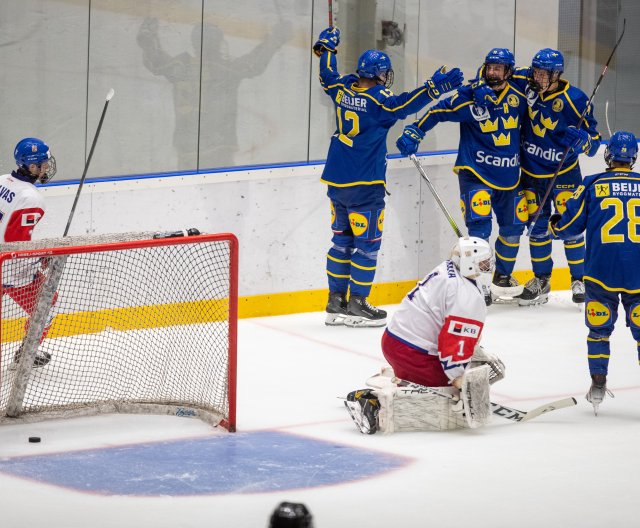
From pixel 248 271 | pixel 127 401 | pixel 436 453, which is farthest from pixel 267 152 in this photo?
pixel 436 453

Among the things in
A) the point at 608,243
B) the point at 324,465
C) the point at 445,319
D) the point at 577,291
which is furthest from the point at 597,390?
the point at 577,291

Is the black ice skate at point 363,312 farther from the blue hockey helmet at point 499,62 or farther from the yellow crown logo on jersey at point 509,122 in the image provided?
the blue hockey helmet at point 499,62

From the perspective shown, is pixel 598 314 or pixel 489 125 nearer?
pixel 598 314

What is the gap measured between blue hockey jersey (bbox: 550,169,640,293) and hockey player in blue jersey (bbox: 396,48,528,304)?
2.35 m

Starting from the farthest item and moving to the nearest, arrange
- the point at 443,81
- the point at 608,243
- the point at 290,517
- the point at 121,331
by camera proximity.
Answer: the point at 443,81
the point at 121,331
the point at 608,243
the point at 290,517

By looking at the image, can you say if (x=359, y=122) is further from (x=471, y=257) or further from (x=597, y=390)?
(x=597, y=390)

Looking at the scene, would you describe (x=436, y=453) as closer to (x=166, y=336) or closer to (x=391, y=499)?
(x=391, y=499)

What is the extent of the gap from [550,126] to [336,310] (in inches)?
72.5

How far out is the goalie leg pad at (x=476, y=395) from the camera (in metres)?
5.95

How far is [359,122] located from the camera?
8.35 metres

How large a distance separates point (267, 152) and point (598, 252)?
306cm

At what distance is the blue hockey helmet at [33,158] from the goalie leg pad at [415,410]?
2105 millimetres

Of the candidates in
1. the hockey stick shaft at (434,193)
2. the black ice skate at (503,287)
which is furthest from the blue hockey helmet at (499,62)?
the black ice skate at (503,287)

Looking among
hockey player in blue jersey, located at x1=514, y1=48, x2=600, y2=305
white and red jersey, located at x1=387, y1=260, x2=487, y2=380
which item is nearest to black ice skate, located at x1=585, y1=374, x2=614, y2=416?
white and red jersey, located at x1=387, y1=260, x2=487, y2=380
